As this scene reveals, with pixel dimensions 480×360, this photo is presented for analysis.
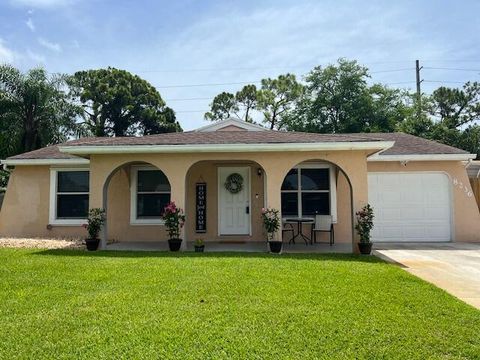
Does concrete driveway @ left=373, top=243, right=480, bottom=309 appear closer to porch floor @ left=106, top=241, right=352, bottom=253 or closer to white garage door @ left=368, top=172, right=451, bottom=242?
white garage door @ left=368, top=172, right=451, bottom=242

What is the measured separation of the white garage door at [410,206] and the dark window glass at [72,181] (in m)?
9.62

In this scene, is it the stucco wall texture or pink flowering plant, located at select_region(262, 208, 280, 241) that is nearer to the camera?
pink flowering plant, located at select_region(262, 208, 280, 241)

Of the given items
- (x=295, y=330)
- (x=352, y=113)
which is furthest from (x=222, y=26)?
(x=352, y=113)

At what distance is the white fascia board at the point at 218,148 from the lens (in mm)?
9438

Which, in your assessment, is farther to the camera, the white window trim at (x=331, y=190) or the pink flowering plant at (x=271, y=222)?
the white window trim at (x=331, y=190)

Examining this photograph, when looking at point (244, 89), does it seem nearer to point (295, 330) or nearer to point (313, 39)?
point (313, 39)

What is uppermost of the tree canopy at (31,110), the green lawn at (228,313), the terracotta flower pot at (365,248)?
the tree canopy at (31,110)

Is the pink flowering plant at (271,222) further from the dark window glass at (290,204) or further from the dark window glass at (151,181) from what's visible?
the dark window glass at (151,181)

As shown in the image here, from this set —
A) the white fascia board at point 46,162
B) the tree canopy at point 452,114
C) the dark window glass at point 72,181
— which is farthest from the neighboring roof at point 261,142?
the tree canopy at point 452,114

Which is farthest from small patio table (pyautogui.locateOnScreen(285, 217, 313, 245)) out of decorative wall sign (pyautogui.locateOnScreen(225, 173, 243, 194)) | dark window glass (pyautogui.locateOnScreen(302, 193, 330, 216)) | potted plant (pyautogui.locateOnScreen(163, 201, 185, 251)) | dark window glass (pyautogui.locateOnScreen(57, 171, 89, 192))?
dark window glass (pyautogui.locateOnScreen(57, 171, 89, 192))

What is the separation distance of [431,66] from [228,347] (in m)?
34.5

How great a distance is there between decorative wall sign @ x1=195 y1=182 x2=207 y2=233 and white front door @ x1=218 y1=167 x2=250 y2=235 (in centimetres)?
48

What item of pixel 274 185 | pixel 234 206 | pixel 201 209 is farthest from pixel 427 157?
pixel 201 209

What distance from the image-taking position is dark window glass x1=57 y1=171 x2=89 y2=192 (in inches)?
512
